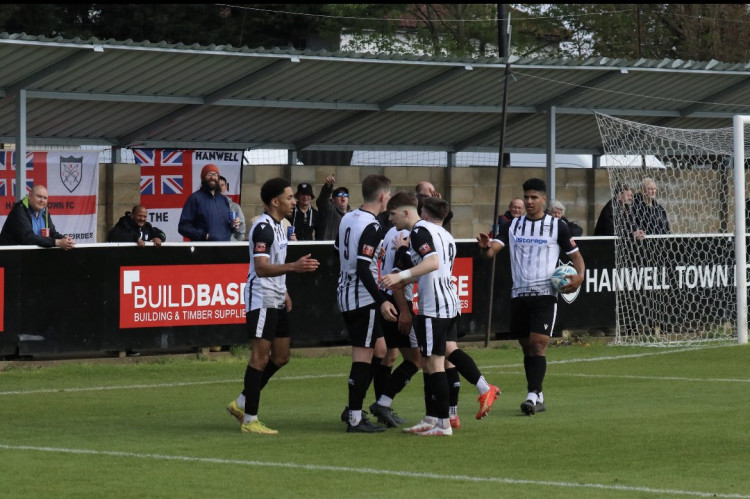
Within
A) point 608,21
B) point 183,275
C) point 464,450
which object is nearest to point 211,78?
point 183,275

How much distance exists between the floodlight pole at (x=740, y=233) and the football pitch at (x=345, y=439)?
3108 mm

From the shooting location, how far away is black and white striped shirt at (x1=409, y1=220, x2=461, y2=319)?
11250mm

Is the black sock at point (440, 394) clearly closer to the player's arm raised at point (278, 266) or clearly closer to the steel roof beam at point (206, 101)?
the player's arm raised at point (278, 266)

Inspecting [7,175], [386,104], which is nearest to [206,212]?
[7,175]

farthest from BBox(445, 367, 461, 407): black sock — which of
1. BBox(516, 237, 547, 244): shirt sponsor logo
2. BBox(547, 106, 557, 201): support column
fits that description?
BBox(547, 106, 557, 201): support column

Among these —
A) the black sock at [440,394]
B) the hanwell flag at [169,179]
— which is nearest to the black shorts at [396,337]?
the black sock at [440,394]

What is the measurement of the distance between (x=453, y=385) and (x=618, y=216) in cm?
973

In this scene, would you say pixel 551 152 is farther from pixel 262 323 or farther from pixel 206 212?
pixel 262 323

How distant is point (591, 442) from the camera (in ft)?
35.2

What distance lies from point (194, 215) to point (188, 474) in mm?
9370

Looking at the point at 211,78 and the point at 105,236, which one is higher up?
the point at 211,78

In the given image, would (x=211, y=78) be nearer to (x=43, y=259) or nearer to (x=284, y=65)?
(x=284, y=65)

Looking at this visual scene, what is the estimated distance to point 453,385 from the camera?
11.9 meters

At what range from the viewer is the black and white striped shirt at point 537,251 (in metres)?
13.3
